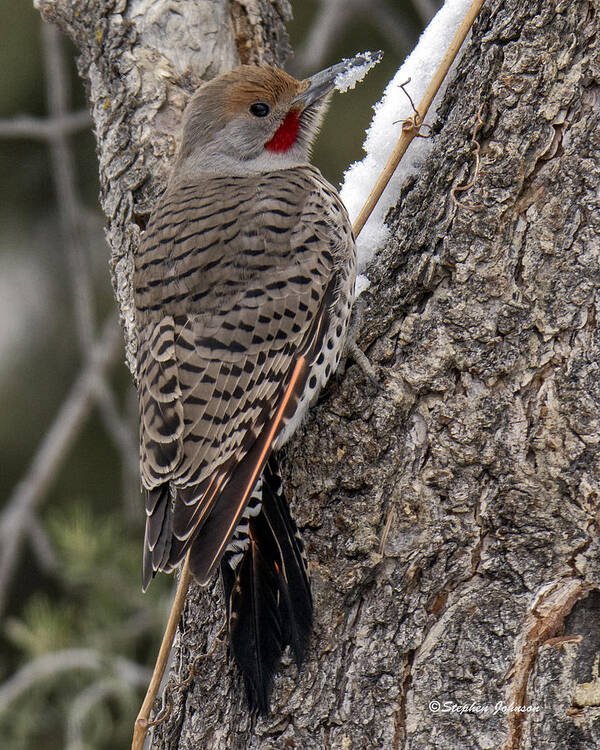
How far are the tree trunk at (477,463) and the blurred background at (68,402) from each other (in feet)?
5.20

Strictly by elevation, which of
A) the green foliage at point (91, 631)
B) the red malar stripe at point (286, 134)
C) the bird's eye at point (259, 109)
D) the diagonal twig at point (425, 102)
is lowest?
the green foliage at point (91, 631)

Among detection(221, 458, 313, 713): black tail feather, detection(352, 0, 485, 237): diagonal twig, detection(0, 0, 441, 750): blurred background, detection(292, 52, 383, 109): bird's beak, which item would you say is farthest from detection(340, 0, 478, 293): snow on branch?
detection(0, 0, 441, 750): blurred background

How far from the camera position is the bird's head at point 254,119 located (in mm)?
2885

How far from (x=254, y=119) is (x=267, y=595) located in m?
1.58

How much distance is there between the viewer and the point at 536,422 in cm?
197

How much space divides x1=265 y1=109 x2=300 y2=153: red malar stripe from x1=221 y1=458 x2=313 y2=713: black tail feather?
4.01 feet

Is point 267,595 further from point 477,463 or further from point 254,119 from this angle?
point 254,119

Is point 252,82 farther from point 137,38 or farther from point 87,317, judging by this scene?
point 87,317

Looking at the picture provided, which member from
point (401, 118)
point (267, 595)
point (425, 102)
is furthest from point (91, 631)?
point (425, 102)

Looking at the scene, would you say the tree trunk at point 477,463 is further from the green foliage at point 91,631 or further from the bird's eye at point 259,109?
the green foliage at point 91,631

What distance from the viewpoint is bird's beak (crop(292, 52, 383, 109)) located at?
291 cm

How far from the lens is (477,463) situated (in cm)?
200

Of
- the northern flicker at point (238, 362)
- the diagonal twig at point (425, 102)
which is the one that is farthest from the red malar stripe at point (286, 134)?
the diagonal twig at point (425, 102)

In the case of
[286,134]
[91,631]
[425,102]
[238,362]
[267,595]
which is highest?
[286,134]
